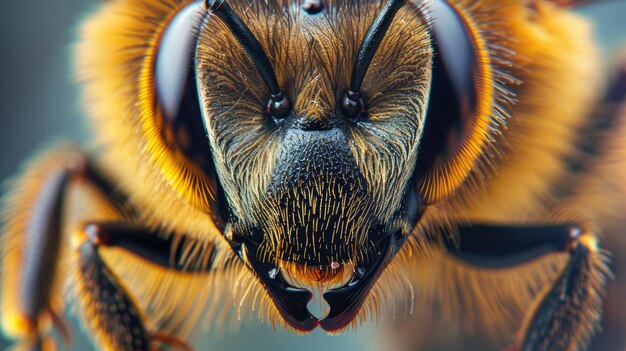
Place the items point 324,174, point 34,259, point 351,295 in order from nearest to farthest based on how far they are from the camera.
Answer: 1. point 324,174
2. point 351,295
3. point 34,259

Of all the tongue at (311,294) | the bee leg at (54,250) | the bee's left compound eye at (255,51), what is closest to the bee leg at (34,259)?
the bee leg at (54,250)

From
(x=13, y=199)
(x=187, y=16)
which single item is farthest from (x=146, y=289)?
(x=187, y=16)

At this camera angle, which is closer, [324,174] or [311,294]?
[324,174]

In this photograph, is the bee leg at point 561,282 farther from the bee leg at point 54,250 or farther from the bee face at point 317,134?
the bee leg at point 54,250

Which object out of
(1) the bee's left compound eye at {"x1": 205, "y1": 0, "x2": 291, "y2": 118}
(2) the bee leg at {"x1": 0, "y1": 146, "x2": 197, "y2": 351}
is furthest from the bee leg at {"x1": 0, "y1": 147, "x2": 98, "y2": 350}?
(1) the bee's left compound eye at {"x1": 205, "y1": 0, "x2": 291, "y2": 118}

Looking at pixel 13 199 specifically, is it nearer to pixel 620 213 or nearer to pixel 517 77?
pixel 517 77

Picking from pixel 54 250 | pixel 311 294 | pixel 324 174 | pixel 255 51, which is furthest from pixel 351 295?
pixel 54 250

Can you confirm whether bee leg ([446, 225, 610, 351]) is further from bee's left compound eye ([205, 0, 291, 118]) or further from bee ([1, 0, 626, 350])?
bee's left compound eye ([205, 0, 291, 118])

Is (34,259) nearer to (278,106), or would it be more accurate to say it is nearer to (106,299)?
(106,299)
